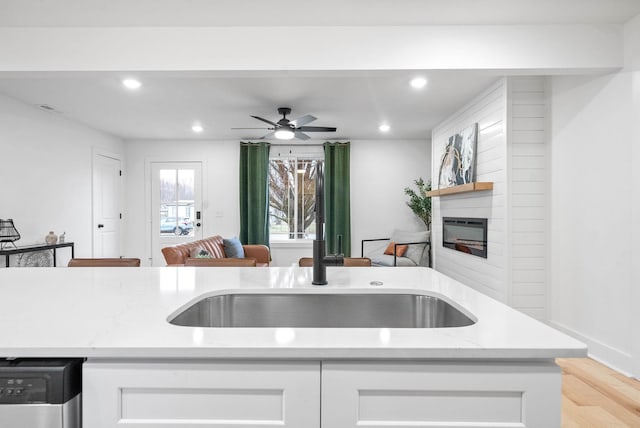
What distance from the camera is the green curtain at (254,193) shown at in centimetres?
631

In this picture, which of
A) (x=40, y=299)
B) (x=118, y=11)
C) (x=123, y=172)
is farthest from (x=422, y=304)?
(x=123, y=172)

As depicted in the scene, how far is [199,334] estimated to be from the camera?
2.56ft

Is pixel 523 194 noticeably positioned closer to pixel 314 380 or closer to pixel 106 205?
pixel 314 380

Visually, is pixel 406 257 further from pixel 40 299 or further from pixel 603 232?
pixel 40 299

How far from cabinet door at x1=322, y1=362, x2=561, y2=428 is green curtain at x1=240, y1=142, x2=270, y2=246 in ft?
18.6

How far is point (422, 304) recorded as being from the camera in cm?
128

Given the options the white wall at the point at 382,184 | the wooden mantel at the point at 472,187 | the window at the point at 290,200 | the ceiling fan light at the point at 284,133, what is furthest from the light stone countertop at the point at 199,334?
the window at the point at 290,200

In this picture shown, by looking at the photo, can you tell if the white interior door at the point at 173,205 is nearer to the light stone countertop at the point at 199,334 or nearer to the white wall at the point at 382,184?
the white wall at the point at 382,184

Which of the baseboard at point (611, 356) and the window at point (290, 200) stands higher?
the window at point (290, 200)

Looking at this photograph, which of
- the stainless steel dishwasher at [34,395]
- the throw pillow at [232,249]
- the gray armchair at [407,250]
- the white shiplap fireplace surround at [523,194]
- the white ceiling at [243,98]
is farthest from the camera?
the gray armchair at [407,250]

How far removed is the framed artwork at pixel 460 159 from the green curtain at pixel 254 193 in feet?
9.80

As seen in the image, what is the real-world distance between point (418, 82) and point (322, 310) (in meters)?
2.93

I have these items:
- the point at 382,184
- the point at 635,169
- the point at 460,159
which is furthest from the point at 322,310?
the point at 382,184

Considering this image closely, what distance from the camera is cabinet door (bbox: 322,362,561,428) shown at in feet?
2.38
